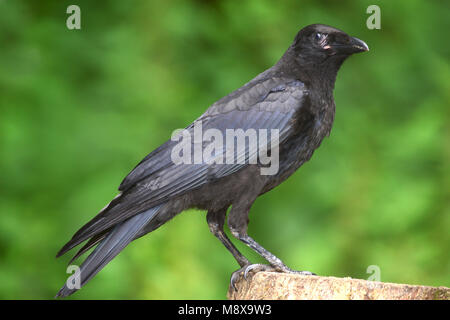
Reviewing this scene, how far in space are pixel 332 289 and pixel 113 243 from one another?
1.21 meters

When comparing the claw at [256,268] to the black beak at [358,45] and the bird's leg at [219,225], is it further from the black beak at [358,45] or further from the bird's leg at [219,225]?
the black beak at [358,45]

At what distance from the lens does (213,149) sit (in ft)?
13.2

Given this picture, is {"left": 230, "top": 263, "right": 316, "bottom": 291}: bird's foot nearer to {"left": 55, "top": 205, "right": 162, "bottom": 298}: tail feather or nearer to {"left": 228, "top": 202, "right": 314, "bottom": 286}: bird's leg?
{"left": 228, "top": 202, "right": 314, "bottom": 286}: bird's leg

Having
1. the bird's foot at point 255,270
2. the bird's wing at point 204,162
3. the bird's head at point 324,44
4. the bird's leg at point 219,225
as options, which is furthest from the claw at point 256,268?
the bird's head at point 324,44

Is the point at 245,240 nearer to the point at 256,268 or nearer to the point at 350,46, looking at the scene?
the point at 256,268

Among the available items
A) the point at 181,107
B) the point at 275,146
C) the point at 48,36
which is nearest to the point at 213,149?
the point at 275,146

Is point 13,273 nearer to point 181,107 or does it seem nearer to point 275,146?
point 181,107

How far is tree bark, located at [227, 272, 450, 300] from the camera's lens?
132 inches

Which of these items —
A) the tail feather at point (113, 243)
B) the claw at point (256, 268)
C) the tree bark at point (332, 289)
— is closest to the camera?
the tree bark at point (332, 289)

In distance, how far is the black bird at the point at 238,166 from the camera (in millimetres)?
3844

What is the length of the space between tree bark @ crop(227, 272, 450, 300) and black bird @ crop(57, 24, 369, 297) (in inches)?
12.3

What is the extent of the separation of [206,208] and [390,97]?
238 centimetres

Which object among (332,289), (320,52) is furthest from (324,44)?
(332,289)

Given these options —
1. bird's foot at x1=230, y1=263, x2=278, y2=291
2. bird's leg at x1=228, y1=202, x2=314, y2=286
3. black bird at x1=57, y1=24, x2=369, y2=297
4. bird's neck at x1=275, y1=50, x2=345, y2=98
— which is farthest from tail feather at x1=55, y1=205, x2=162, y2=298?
bird's neck at x1=275, y1=50, x2=345, y2=98
